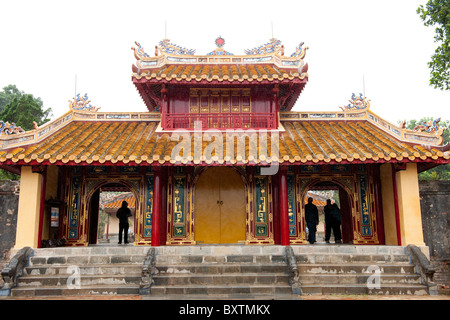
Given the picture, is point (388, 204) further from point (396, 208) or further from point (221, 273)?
point (221, 273)

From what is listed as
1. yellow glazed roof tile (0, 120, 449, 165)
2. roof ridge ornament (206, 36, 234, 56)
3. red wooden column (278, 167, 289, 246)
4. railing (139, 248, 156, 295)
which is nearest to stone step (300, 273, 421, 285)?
red wooden column (278, 167, 289, 246)

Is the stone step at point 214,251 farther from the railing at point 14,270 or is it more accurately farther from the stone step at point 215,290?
the railing at point 14,270

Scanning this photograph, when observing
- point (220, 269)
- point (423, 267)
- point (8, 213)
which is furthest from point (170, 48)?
point (423, 267)

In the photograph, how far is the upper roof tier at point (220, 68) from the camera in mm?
10867

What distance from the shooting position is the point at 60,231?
1065 cm

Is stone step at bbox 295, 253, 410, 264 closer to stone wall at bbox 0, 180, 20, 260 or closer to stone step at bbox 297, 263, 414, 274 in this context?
stone step at bbox 297, 263, 414, 274

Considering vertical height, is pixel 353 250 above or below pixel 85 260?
above

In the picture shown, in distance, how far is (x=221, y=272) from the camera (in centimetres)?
820

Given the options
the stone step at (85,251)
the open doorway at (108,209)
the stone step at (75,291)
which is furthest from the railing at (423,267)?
the open doorway at (108,209)

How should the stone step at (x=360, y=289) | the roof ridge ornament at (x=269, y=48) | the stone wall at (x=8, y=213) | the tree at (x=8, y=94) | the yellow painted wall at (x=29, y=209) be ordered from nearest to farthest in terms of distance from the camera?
the stone step at (x=360, y=289) < the yellow painted wall at (x=29, y=209) < the stone wall at (x=8, y=213) < the roof ridge ornament at (x=269, y=48) < the tree at (x=8, y=94)

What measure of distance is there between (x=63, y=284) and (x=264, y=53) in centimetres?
971

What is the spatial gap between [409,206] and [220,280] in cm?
541

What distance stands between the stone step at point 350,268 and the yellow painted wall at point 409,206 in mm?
1227

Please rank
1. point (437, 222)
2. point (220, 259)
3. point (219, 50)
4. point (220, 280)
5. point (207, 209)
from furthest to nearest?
point (219, 50), point (437, 222), point (207, 209), point (220, 259), point (220, 280)
